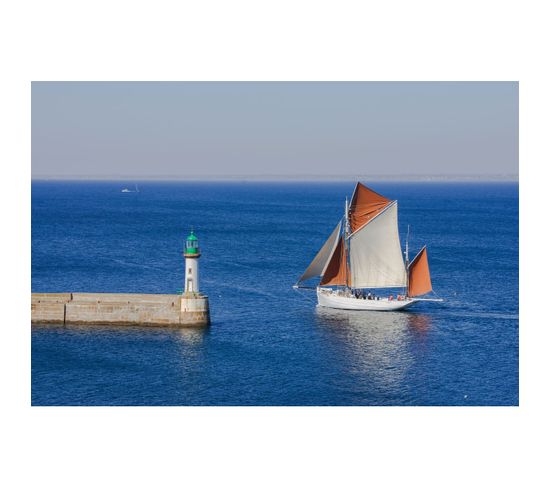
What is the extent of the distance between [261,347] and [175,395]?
10.7m

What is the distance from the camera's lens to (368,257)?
239 ft

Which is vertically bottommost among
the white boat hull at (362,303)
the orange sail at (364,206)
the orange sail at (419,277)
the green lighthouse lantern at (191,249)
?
the white boat hull at (362,303)

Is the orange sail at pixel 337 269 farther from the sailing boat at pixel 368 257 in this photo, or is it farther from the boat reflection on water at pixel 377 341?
the boat reflection on water at pixel 377 341

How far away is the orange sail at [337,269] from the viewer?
71.2 m

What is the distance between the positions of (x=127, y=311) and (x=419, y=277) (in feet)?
80.2

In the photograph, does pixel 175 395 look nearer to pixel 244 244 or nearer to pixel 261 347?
pixel 261 347

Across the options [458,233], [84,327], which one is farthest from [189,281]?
[458,233]

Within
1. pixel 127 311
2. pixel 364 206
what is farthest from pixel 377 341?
pixel 364 206

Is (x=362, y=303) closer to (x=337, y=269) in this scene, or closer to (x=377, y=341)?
(x=337, y=269)

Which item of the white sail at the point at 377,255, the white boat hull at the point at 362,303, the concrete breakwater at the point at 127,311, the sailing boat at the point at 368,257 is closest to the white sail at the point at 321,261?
the sailing boat at the point at 368,257

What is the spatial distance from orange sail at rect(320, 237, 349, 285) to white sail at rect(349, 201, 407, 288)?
119 centimetres

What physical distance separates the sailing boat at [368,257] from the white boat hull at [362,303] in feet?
5.40

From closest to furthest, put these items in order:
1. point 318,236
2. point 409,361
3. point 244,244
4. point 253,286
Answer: point 409,361
point 253,286
point 244,244
point 318,236

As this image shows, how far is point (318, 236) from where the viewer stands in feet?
398
